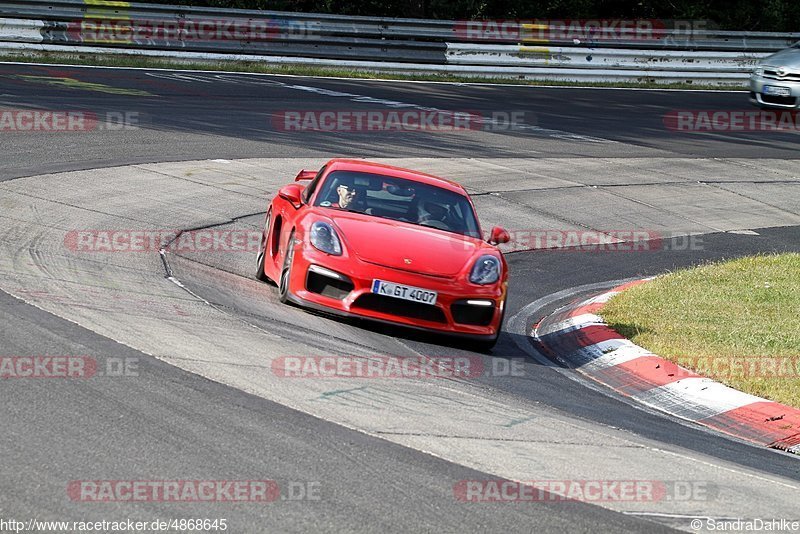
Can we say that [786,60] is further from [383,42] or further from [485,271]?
[485,271]

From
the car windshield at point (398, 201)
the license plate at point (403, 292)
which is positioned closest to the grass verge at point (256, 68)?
the car windshield at point (398, 201)

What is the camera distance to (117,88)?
1942 cm

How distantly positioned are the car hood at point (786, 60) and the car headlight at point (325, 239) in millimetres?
17811

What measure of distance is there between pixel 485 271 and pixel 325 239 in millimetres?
1245

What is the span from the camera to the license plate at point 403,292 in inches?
332

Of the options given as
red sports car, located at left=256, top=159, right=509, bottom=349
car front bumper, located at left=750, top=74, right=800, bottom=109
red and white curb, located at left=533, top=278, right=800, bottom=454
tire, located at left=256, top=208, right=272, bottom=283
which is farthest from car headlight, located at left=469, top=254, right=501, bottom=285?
car front bumper, located at left=750, top=74, right=800, bottom=109

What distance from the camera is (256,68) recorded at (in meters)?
24.1

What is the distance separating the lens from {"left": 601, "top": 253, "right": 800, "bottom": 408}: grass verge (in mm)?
8508

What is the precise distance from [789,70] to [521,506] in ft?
69.2

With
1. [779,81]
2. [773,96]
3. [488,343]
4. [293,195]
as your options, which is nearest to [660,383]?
[488,343]

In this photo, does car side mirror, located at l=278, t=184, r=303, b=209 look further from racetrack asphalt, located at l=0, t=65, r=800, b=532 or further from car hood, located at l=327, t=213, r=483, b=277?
racetrack asphalt, located at l=0, t=65, r=800, b=532

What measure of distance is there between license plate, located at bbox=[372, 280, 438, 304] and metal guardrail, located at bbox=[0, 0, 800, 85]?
15.9m

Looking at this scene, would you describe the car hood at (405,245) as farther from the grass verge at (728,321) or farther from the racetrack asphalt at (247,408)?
the grass verge at (728,321)

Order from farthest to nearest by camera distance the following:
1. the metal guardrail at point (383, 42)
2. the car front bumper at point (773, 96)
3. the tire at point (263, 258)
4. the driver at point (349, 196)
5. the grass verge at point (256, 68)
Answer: the car front bumper at point (773, 96), the metal guardrail at point (383, 42), the grass verge at point (256, 68), the tire at point (263, 258), the driver at point (349, 196)
